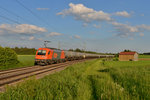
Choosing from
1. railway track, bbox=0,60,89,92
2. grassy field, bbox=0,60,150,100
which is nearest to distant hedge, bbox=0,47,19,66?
railway track, bbox=0,60,89,92

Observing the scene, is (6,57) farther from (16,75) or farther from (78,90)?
(78,90)

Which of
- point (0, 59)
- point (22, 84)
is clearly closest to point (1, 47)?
point (0, 59)

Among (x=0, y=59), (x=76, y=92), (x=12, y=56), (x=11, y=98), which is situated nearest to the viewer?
(x=11, y=98)

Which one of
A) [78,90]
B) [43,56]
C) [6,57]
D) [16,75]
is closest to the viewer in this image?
[78,90]

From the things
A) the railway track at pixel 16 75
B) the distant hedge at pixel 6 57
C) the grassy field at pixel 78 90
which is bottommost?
the railway track at pixel 16 75

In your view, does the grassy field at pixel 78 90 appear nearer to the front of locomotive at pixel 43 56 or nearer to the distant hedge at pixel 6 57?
the distant hedge at pixel 6 57

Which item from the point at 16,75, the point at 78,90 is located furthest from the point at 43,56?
the point at 78,90

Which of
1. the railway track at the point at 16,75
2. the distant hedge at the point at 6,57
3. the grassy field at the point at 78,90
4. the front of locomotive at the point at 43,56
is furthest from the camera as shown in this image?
the front of locomotive at the point at 43,56

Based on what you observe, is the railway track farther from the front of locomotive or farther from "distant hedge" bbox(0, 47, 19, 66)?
the front of locomotive

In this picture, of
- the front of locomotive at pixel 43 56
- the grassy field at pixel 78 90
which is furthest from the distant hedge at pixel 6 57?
the grassy field at pixel 78 90

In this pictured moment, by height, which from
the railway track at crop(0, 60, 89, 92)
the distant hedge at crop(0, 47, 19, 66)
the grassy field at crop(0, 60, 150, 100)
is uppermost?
the distant hedge at crop(0, 47, 19, 66)

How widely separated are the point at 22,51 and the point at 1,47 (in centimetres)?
4320

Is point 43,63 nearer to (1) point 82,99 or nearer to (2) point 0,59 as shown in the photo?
(2) point 0,59

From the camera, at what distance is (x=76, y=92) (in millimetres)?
7078
